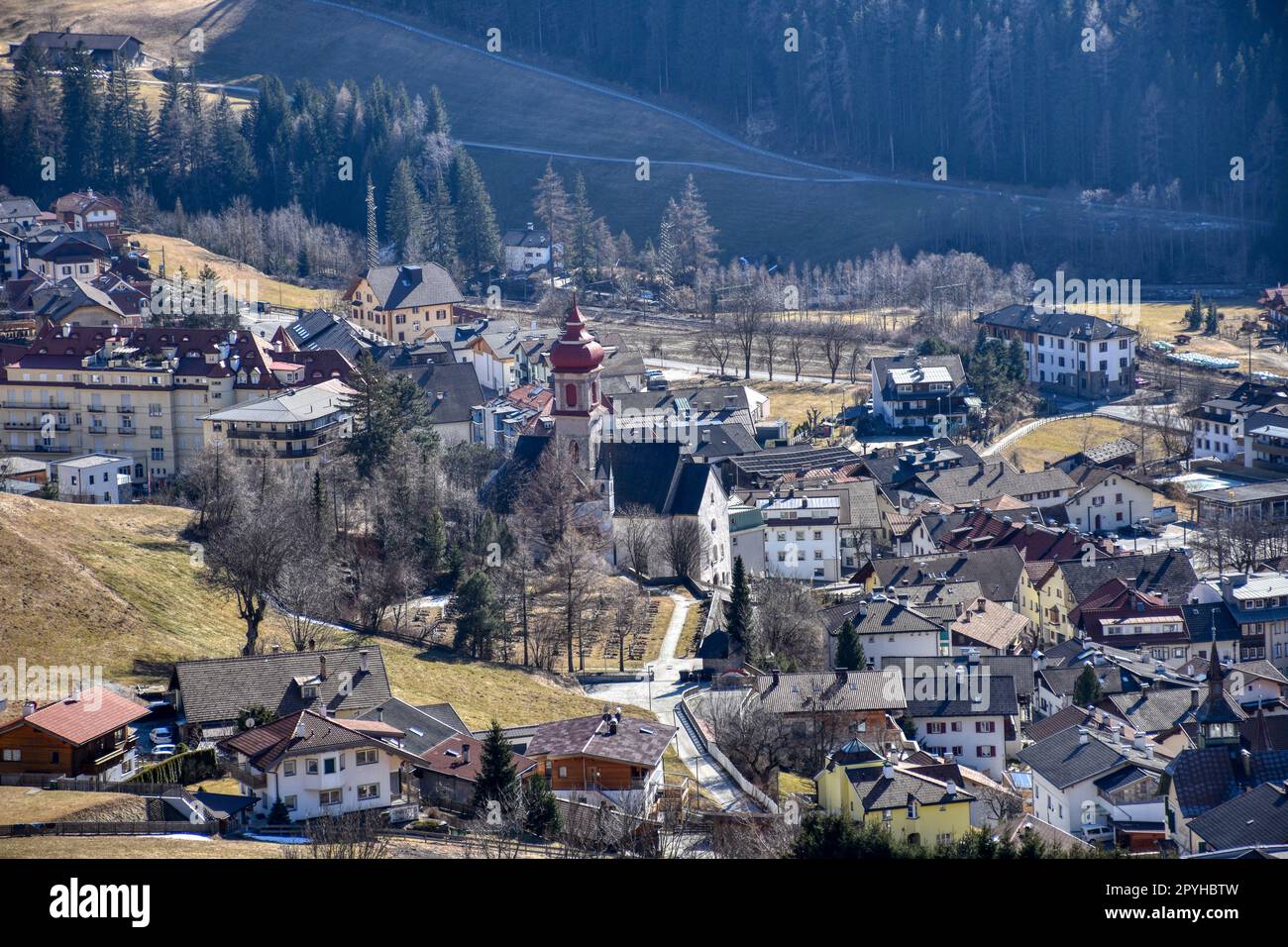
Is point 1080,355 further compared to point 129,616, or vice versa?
point 1080,355

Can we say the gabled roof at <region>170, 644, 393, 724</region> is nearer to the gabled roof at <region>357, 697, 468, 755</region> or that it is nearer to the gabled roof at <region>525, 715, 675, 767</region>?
the gabled roof at <region>357, 697, 468, 755</region>

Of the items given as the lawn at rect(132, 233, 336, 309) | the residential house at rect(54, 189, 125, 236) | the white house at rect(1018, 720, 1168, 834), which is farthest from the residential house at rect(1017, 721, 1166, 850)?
the residential house at rect(54, 189, 125, 236)

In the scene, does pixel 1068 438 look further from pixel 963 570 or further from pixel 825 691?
pixel 825 691

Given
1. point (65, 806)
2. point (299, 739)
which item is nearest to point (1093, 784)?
point (299, 739)

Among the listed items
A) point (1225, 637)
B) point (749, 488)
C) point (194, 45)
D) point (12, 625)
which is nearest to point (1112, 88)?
point (194, 45)

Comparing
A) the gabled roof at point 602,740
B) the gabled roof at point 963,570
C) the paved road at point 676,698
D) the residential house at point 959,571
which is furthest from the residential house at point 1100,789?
the gabled roof at point 963,570

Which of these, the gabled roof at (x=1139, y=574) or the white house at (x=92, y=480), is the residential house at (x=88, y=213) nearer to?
the white house at (x=92, y=480)
